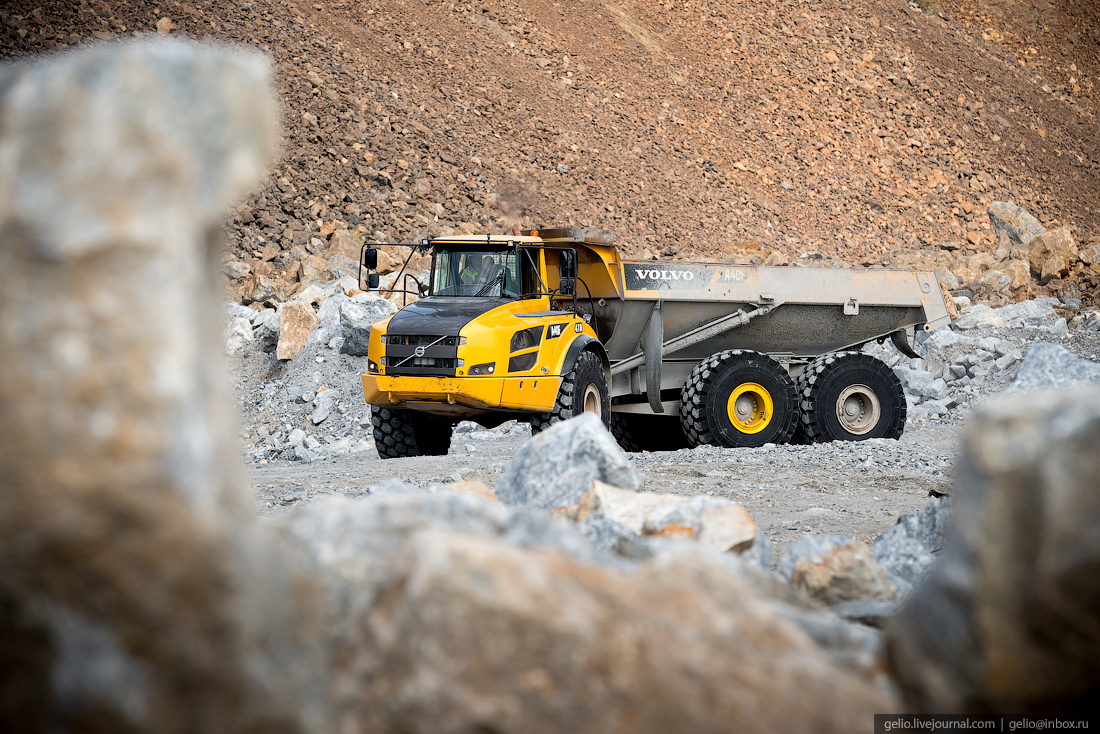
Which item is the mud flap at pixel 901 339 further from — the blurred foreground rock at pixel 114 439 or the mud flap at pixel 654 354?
the blurred foreground rock at pixel 114 439

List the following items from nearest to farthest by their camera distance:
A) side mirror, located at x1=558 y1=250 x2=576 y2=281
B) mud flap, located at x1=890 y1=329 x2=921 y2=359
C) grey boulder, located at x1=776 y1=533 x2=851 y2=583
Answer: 1. grey boulder, located at x1=776 y1=533 x2=851 y2=583
2. side mirror, located at x1=558 y1=250 x2=576 y2=281
3. mud flap, located at x1=890 y1=329 x2=921 y2=359

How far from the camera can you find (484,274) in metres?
8.91

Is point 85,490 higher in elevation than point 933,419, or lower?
higher

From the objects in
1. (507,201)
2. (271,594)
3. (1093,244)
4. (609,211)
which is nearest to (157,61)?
(271,594)

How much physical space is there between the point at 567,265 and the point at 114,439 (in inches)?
293

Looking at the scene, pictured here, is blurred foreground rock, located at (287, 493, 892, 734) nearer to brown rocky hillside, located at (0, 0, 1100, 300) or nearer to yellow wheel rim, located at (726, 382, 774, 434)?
yellow wheel rim, located at (726, 382, 774, 434)

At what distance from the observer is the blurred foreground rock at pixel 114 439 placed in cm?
172

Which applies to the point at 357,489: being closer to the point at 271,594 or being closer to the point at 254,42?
the point at 271,594

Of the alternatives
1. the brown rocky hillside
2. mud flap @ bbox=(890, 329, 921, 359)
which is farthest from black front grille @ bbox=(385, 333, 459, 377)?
the brown rocky hillside

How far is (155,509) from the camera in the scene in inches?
68.5

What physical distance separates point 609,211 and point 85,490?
21.0 metres

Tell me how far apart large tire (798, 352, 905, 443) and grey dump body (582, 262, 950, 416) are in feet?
1.48

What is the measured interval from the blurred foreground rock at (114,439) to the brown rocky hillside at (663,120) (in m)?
15.7

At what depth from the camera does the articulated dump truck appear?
829cm
